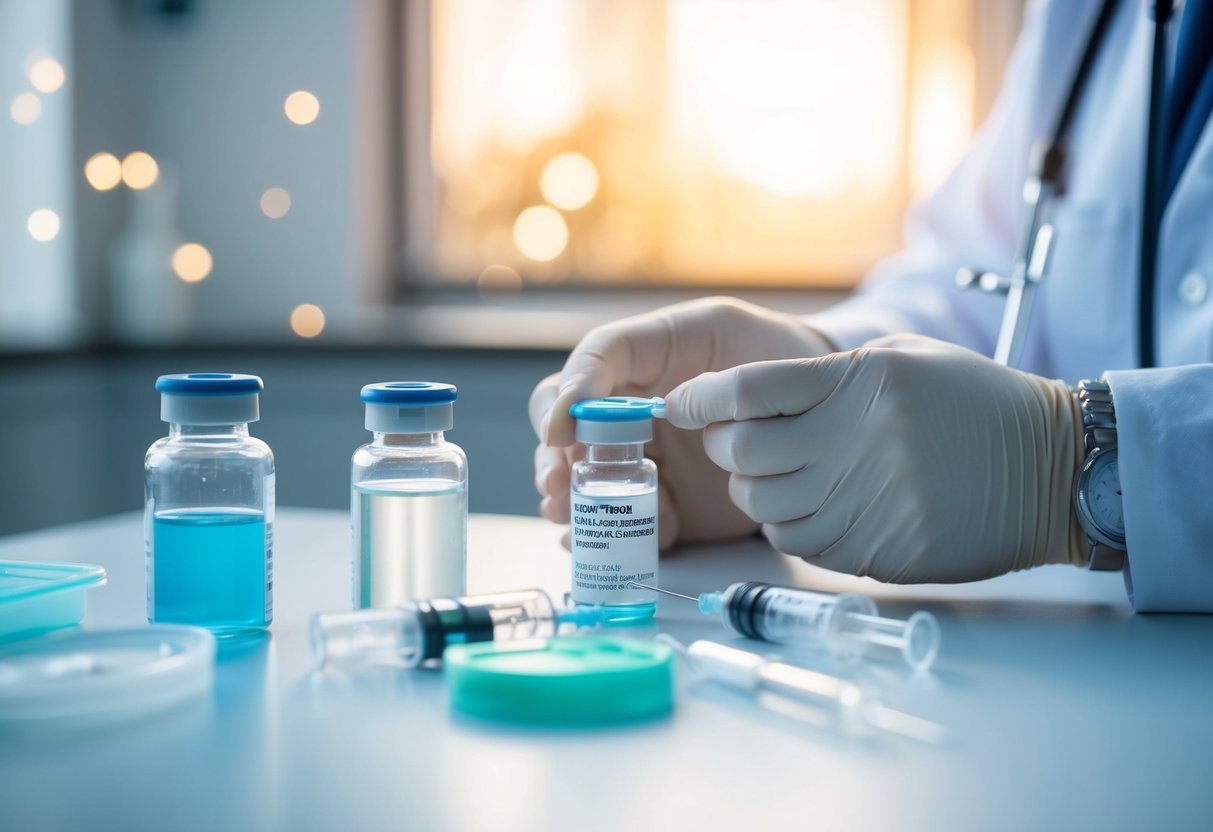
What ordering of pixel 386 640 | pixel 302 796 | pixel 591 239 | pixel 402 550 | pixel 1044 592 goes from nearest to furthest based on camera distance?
pixel 302 796 → pixel 386 640 → pixel 402 550 → pixel 1044 592 → pixel 591 239

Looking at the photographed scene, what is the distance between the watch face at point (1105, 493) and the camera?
94 cm

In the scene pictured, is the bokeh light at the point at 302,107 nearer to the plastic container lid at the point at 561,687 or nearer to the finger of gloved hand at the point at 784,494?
the finger of gloved hand at the point at 784,494

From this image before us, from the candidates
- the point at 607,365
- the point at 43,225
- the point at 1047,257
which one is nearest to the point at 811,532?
the point at 607,365

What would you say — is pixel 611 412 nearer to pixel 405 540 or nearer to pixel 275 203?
pixel 405 540

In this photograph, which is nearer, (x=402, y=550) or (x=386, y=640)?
(x=386, y=640)

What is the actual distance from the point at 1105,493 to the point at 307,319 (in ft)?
7.28

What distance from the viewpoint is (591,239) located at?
2.82 meters

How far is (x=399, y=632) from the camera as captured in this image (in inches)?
29.6

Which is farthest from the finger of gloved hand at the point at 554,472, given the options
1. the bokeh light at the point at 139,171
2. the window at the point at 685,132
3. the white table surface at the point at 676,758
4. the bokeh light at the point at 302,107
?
the bokeh light at the point at 139,171

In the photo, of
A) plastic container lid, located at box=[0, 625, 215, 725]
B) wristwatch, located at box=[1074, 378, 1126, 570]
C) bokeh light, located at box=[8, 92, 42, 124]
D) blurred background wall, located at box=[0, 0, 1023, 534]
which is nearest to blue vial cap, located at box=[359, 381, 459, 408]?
plastic container lid, located at box=[0, 625, 215, 725]

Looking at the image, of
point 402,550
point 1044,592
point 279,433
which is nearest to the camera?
point 402,550

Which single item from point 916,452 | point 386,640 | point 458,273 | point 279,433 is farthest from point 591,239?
point 386,640

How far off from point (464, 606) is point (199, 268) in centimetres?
237

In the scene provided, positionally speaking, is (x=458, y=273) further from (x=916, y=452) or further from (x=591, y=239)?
(x=916, y=452)
